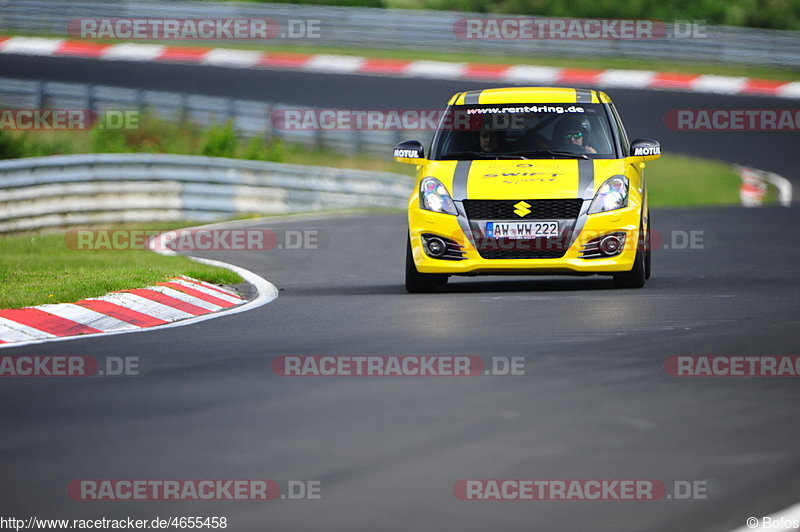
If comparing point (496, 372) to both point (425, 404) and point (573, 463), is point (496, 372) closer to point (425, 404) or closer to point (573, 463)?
point (425, 404)

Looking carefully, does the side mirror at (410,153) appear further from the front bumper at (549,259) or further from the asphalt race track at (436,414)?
the asphalt race track at (436,414)

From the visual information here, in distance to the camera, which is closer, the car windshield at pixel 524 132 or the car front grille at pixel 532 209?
the car front grille at pixel 532 209

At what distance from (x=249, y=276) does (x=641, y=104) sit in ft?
67.3

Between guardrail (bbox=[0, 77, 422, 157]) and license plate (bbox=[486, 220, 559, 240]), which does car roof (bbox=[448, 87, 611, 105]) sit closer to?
license plate (bbox=[486, 220, 559, 240])

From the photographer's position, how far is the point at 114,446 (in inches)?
259

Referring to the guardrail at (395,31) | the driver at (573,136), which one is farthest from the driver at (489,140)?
the guardrail at (395,31)

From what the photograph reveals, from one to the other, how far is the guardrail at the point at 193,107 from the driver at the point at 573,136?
52.7 ft

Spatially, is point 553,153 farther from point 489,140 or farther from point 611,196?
point 611,196

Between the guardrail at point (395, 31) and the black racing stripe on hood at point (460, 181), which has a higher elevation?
the guardrail at point (395, 31)

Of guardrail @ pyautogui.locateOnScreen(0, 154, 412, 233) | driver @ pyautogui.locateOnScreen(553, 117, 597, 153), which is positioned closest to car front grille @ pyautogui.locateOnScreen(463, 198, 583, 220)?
driver @ pyautogui.locateOnScreen(553, 117, 597, 153)

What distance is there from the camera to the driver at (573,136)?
1352 cm

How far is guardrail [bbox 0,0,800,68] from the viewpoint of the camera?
36312 millimetres

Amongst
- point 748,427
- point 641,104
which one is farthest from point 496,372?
point 641,104

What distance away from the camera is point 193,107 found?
99.1ft
